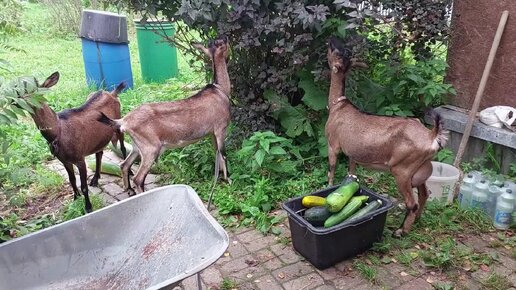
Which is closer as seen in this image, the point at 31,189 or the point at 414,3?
the point at 414,3

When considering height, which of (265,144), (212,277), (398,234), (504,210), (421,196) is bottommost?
(212,277)

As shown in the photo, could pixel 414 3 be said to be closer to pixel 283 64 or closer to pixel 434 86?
pixel 434 86

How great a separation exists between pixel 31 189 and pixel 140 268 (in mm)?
2667

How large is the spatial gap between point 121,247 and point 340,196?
1.57 metres

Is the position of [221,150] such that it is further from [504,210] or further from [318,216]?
[504,210]

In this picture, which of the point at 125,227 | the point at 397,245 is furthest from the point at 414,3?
the point at 125,227

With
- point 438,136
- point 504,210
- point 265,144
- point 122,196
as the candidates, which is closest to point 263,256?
point 265,144

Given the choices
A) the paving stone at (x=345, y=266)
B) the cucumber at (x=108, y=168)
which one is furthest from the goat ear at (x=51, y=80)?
the paving stone at (x=345, y=266)

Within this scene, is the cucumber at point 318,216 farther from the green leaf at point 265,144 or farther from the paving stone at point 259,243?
the green leaf at point 265,144

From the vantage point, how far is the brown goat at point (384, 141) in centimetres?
348

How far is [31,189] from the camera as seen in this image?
4.77 meters

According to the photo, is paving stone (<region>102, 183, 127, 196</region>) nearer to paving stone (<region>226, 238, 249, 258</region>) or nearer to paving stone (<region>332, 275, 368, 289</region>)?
paving stone (<region>226, 238, 249, 258</region>)

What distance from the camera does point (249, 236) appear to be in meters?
3.91

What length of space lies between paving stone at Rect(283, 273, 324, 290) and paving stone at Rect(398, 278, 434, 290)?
569 mm
